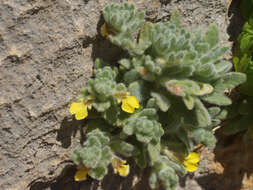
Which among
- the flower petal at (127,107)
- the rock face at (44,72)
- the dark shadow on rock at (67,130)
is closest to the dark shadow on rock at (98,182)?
the rock face at (44,72)

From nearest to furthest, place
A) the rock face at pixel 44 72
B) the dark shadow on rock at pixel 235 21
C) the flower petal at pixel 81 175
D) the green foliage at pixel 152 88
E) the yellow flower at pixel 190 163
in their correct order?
the rock face at pixel 44 72 < the green foliage at pixel 152 88 < the flower petal at pixel 81 175 < the yellow flower at pixel 190 163 < the dark shadow on rock at pixel 235 21

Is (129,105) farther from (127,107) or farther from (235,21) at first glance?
(235,21)

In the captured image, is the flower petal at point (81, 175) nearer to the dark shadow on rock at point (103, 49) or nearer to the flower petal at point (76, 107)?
the flower petal at point (76, 107)

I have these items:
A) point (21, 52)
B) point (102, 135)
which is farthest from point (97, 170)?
point (21, 52)

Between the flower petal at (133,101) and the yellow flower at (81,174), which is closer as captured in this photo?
the flower petal at (133,101)

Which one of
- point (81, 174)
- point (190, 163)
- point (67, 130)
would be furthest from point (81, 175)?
point (190, 163)
